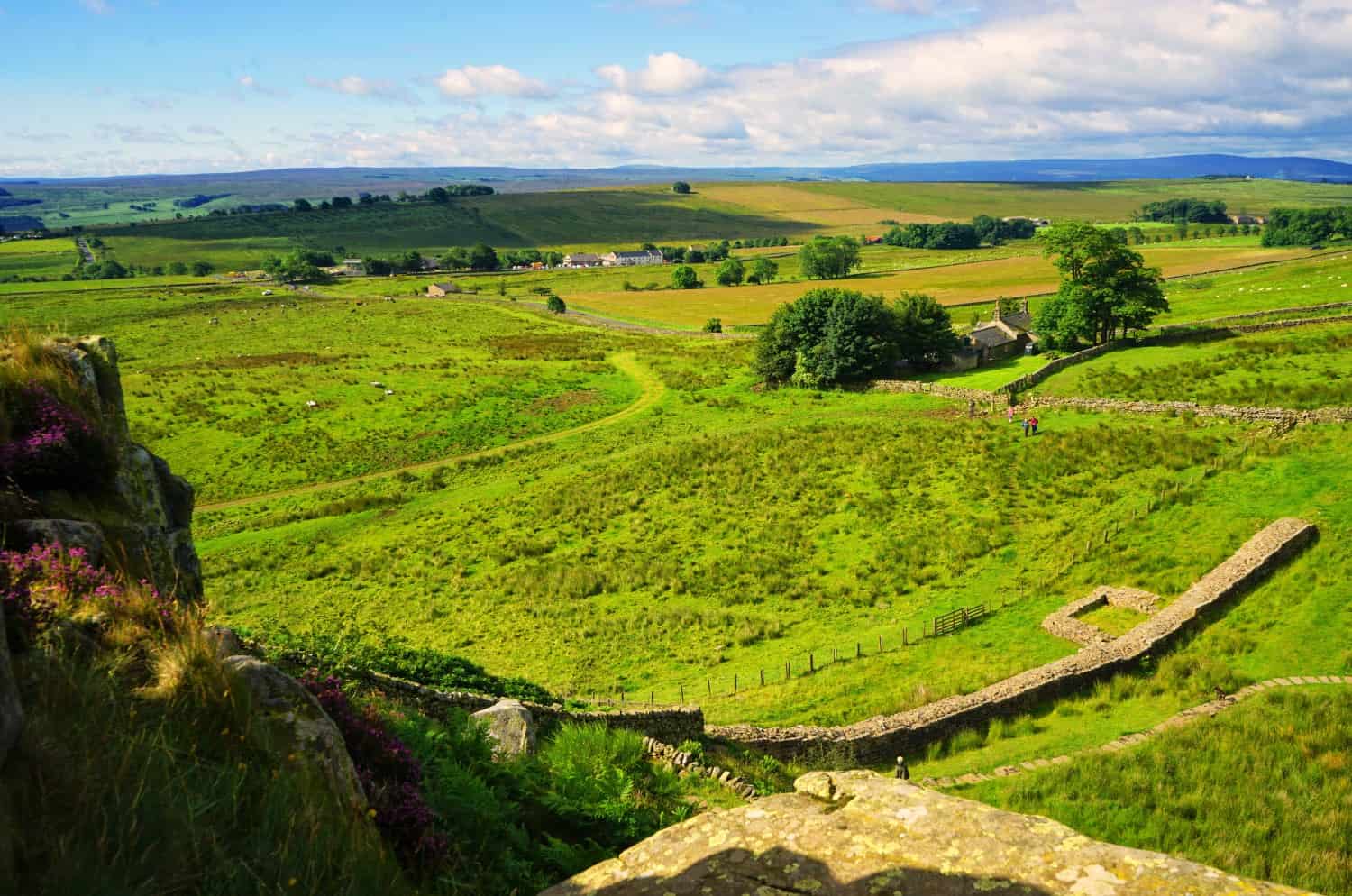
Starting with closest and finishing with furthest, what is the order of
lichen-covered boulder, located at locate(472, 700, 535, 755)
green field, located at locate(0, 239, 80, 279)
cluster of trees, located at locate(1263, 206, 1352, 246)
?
lichen-covered boulder, located at locate(472, 700, 535, 755), cluster of trees, located at locate(1263, 206, 1352, 246), green field, located at locate(0, 239, 80, 279)

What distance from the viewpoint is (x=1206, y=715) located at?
697 inches

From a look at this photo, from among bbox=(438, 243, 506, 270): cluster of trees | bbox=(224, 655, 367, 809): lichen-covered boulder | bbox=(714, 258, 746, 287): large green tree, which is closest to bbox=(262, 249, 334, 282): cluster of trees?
bbox=(438, 243, 506, 270): cluster of trees

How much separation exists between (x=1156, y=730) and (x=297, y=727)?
1805 cm

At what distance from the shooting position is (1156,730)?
17578mm

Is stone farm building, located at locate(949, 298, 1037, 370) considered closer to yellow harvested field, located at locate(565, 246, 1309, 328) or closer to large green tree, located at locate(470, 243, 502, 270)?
yellow harvested field, located at locate(565, 246, 1309, 328)

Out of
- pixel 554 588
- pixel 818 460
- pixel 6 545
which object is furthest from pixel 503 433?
pixel 6 545

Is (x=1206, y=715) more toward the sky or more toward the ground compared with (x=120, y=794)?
more toward the ground

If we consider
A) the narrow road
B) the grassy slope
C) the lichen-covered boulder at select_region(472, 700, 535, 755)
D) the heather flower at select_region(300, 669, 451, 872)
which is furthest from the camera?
the grassy slope

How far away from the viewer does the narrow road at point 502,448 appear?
1875 inches

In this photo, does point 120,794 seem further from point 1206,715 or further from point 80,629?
point 1206,715

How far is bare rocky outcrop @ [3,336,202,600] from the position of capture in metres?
8.24

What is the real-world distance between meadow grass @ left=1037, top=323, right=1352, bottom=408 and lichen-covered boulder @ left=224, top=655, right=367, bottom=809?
49659 millimetres

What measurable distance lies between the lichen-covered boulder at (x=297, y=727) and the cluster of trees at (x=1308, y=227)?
172 m

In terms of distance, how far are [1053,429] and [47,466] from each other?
1789 inches
